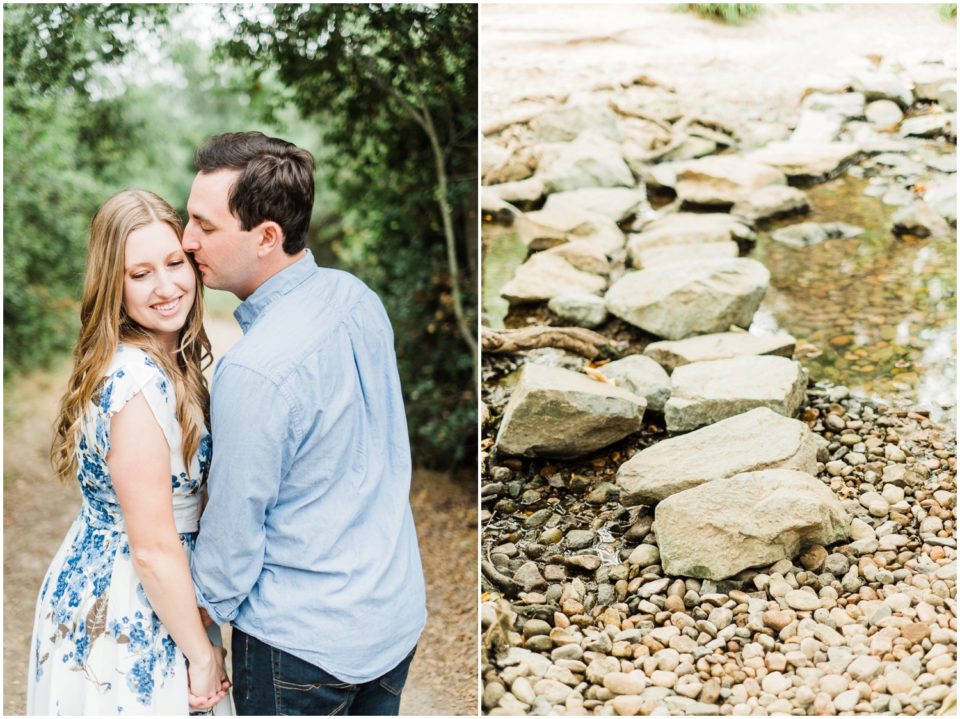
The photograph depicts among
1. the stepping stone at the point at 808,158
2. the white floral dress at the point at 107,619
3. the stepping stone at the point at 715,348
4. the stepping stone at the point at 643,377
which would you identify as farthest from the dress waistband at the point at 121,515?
the stepping stone at the point at 808,158

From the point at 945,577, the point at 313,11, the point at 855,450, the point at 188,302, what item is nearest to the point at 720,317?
the point at 855,450

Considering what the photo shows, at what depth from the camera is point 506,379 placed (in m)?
2.74

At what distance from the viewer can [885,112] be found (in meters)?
3.18

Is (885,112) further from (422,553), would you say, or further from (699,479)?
(422,553)

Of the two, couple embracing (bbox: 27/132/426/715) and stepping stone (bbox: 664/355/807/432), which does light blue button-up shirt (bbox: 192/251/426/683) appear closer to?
couple embracing (bbox: 27/132/426/715)

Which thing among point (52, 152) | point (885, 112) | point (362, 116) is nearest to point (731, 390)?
point (885, 112)

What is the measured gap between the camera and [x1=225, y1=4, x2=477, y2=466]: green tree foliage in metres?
3.49

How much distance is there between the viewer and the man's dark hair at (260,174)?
5.40 feet

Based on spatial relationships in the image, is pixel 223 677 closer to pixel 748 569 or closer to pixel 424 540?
pixel 748 569

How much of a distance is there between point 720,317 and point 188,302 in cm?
182

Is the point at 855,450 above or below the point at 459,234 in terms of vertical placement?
below

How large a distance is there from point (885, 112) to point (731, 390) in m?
1.38

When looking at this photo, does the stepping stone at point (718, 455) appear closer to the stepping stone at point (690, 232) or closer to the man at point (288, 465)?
the man at point (288, 465)

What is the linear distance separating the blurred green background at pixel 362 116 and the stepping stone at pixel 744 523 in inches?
68.5
